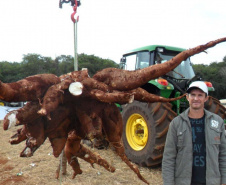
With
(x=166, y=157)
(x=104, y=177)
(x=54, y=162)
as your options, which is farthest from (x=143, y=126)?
(x=166, y=157)

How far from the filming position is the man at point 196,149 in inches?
79.0

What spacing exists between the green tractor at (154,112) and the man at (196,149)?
80.1 inches

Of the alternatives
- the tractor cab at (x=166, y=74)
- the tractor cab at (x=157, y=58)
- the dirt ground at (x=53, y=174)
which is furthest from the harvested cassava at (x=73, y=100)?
the tractor cab at (x=157, y=58)

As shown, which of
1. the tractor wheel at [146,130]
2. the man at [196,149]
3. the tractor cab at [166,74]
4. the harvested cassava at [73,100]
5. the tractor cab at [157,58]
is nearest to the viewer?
the harvested cassava at [73,100]

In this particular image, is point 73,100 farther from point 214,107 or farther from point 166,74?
point 214,107

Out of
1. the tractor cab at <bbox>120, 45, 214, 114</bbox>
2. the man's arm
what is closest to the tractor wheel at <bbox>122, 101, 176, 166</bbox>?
the tractor cab at <bbox>120, 45, 214, 114</bbox>

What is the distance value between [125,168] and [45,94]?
10.9ft

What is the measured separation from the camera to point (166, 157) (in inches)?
83.7

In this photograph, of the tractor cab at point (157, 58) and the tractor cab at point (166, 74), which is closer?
the tractor cab at point (166, 74)

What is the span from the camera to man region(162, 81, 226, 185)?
2008 millimetres

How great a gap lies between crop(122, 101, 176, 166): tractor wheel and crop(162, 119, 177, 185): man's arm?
2032 millimetres

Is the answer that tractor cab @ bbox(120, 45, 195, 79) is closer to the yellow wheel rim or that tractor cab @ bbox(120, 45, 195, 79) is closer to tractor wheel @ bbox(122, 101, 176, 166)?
tractor wheel @ bbox(122, 101, 176, 166)

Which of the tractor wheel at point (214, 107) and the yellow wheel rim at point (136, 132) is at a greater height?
the tractor wheel at point (214, 107)

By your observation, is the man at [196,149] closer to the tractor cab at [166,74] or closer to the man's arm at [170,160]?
the man's arm at [170,160]
